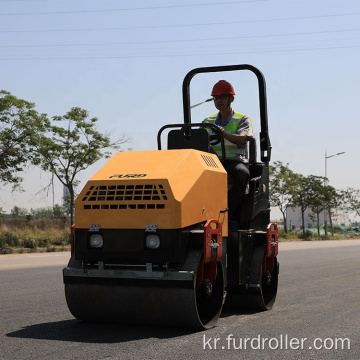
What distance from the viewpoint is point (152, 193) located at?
6.29 meters

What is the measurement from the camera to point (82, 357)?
5375 millimetres

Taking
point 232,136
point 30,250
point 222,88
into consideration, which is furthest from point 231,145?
point 30,250

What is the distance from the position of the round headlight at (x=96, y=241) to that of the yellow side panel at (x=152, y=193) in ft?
0.37

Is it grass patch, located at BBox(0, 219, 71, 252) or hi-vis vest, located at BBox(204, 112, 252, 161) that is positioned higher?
hi-vis vest, located at BBox(204, 112, 252, 161)

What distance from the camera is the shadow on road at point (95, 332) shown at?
618 centimetres

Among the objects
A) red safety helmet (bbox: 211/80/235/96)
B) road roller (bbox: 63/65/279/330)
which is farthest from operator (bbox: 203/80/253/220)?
road roller (bbox: 63/65/279/330)

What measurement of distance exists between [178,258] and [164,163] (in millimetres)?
1000

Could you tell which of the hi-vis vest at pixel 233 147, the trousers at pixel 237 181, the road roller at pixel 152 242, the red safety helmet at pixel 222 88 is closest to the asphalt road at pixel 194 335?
the road roller at pixel 152 242

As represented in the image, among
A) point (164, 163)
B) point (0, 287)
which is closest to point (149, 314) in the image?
point (164, 163)

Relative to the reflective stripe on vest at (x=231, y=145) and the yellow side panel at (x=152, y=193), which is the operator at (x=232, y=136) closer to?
the reflective stripe on vest at (x=231, y=145)

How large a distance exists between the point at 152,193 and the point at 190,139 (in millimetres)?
1397

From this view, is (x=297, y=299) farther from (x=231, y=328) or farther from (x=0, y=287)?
(x=0, y=287)

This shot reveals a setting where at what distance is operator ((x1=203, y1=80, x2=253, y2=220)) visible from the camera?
7.84m

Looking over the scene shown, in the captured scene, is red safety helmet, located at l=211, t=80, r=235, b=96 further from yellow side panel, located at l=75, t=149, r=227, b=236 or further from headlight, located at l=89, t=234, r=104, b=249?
headlight, located at l=89, t=234, r=104, b=249
